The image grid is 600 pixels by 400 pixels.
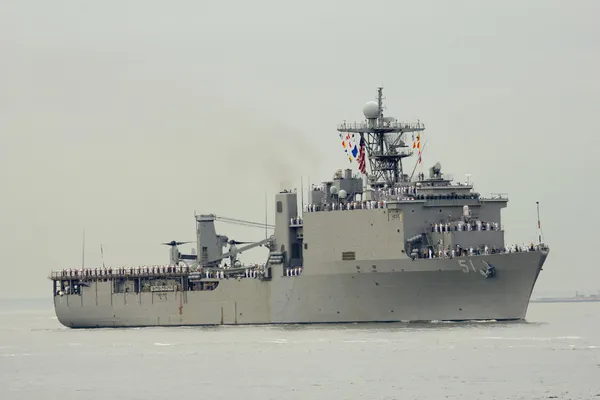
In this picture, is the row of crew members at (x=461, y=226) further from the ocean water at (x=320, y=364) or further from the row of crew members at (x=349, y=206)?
the ocean water at (x=320, y=364)

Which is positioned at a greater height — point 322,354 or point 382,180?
point 382,180

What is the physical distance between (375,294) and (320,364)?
52.8 ft

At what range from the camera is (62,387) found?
2067 inches

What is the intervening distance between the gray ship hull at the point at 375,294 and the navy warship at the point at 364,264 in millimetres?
53

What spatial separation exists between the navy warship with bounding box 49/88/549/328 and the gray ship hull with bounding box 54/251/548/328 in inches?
2.1

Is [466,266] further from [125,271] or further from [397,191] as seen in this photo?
[125,271]

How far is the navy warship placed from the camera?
6956 cm

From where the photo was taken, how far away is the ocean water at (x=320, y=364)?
48.5 meters

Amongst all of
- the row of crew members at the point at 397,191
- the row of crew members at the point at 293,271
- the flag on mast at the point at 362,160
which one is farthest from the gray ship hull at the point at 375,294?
the flag on mast at the point at 362,160

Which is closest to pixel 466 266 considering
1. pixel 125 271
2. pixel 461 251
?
pixel 461 251

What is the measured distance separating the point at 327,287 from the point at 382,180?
853 centimetres

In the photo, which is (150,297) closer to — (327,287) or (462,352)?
(327,287)

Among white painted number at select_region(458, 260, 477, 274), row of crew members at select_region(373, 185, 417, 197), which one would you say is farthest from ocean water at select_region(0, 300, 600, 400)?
row of crew members at select_region(373, 185, 417, 197)

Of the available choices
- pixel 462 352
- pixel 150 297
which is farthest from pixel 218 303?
pixel 462 352
